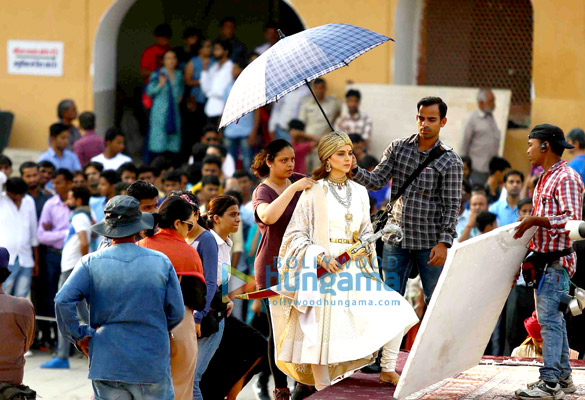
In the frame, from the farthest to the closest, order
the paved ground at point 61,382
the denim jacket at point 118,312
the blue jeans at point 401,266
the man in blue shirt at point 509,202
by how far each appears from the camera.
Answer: the man in blue shirt at point 509,202 → the paved ground at point 61,382 → the blue jeans at point 401,266 → the denim jacket at point 118,312

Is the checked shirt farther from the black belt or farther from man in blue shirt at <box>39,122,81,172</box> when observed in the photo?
man in blue shirt at <box>39,122,81,172</box>

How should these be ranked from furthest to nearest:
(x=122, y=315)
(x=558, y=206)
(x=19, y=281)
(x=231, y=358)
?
(x=19, y=281)
(x=231, y=358)
(x=558, y=206)
(x=122, y=315)

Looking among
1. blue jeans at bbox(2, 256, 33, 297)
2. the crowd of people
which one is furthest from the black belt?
blue jeans at bbox(2, 256, 33, 297)

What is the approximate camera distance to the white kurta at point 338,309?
6.90 metres

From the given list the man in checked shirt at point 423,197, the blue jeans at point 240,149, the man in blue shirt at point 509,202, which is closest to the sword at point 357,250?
the man in checked shirt at point 423,197

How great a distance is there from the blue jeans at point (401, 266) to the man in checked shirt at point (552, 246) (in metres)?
0.91

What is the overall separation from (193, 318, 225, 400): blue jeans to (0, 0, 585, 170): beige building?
22.7 ft

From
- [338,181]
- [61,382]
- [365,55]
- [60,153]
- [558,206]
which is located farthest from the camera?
[365,55]

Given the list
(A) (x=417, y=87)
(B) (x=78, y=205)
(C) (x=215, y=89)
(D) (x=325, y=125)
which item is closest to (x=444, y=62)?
(A) (x=417, y=87)

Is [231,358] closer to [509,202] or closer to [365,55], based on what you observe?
[509,202]

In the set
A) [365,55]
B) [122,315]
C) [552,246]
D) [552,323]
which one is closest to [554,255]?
[552,246]

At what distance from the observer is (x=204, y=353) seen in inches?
283

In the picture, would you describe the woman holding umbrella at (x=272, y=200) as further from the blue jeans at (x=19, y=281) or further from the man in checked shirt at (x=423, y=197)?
the blue jeans at (x=19, y=281)

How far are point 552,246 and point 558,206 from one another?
0.26 m
